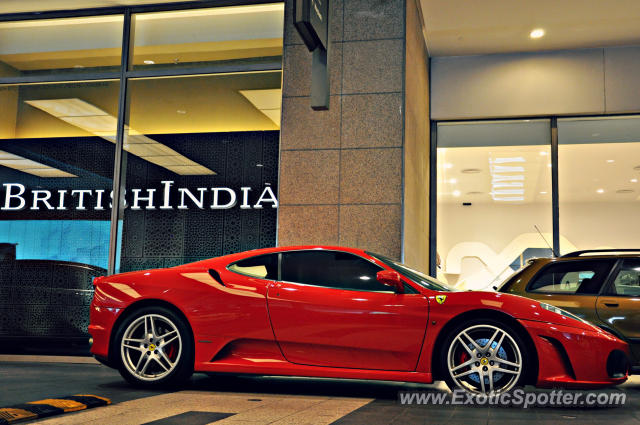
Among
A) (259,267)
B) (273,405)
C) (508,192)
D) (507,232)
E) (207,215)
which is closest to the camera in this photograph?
(273,405)

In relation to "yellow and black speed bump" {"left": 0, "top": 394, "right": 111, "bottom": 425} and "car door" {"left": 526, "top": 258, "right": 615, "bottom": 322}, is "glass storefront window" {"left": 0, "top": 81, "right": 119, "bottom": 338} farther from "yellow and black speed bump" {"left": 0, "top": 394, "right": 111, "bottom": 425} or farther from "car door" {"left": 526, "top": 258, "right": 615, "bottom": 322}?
"car door" {"left": 526, "top": 258, "right": 615, "bottom": 322}

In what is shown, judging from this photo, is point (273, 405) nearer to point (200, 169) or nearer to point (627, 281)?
point (627, 281)

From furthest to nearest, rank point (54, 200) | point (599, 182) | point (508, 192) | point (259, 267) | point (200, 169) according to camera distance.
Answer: point (508, 192) < point (599, 182) < point (54, 200) < point (200, 169) < point (259, 267)

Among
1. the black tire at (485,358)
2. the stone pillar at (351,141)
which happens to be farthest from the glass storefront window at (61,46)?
the black tire at (485,358)

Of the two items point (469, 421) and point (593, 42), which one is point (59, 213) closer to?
point (469, 421)

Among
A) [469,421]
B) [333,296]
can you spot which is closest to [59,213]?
[333,296]

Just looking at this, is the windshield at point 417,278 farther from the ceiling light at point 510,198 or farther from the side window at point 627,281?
the ceiling light at point 510,198

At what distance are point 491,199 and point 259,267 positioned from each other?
6.68 meters

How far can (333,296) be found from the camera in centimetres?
528

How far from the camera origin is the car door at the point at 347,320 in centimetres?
507

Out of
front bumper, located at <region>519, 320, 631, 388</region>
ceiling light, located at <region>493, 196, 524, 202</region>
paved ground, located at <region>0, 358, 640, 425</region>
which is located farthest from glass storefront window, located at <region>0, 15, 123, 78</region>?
front bumper, located at <region>519, 320, 631, 388</region>

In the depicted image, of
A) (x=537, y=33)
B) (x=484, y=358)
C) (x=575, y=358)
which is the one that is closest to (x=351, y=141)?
(x=537, y=33)

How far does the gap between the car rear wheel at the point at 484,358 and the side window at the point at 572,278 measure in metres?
1.62

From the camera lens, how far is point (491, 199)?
Answer: 11.3m
